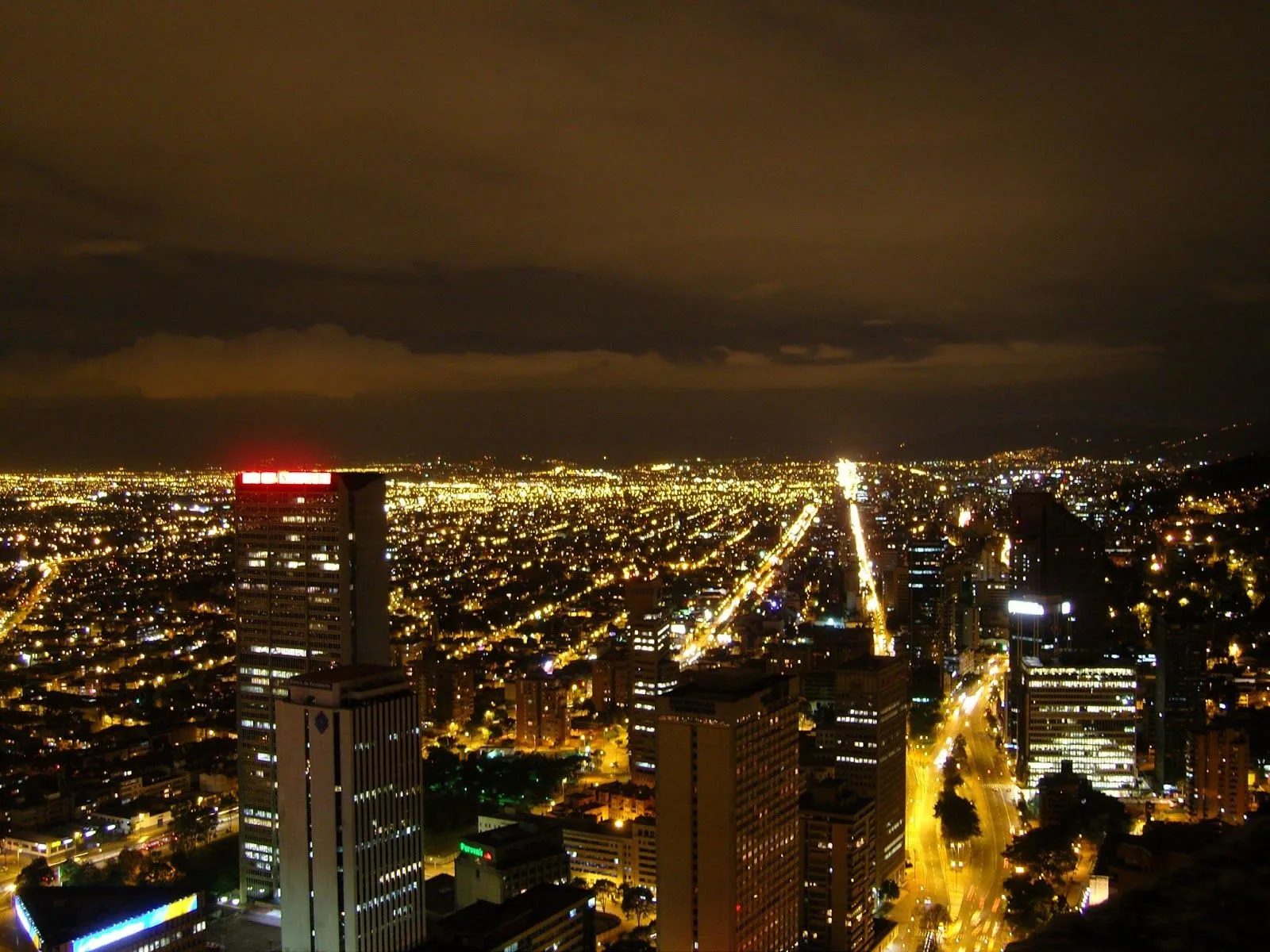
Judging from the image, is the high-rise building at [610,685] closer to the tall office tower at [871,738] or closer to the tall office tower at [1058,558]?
the tall office tower at [871,738]

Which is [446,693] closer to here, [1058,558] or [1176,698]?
[1176,698]

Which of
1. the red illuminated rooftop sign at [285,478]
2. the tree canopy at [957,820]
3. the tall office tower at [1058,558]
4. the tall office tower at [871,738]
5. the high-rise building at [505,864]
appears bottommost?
the tree canopy at [957,820]

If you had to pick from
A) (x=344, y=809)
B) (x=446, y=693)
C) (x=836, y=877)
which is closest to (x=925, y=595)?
(x=446, y=693)

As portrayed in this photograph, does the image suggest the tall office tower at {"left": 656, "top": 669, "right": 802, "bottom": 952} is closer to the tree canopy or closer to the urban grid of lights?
the tree canopy

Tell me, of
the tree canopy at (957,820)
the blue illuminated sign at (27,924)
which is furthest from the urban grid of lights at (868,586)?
the blue illuminated sign at (27,924)

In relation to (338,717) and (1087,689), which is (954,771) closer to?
(1087,689)

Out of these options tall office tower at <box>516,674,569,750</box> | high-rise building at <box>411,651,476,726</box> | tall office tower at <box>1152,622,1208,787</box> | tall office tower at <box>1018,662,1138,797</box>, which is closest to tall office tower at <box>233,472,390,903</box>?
tall office tower at <box>516,674,569,750</box>

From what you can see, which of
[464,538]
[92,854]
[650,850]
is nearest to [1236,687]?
[650,850]
